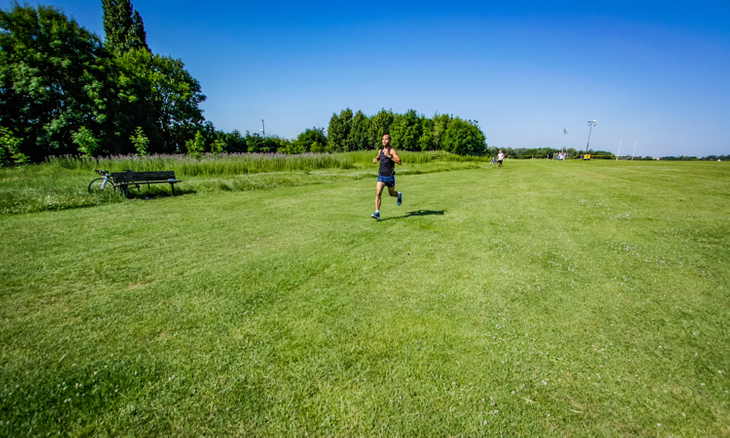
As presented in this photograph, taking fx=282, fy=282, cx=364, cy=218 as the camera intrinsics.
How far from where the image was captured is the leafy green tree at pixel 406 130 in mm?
62531

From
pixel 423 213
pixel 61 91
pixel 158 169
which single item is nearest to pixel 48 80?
pixel 61 91

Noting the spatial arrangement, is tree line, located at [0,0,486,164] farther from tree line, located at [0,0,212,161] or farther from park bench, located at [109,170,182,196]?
park bench, located at [109,170,182,196]

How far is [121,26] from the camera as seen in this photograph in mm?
38469

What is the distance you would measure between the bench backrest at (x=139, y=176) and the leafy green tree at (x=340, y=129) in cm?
5489

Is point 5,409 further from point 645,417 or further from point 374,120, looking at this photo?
point 374,120

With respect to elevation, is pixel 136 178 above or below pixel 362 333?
above

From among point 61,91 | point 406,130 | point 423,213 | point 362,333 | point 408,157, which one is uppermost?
point 406,130

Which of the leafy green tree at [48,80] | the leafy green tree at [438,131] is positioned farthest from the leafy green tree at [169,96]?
the leafy green tree at [438,131]

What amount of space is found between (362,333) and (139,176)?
44.0ft

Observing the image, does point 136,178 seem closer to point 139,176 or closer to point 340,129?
point 139,176

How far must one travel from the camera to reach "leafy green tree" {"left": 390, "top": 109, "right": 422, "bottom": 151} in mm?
62531

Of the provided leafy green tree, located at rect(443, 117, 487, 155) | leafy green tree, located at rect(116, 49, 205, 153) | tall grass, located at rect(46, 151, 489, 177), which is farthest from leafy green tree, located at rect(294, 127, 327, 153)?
tall grass, located at rect(46, 151, 489, 177)

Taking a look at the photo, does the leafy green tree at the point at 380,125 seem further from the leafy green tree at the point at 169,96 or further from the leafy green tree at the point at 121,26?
the leafy green tree at the point at 121,26

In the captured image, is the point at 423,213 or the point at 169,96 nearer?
the point at 423,213
